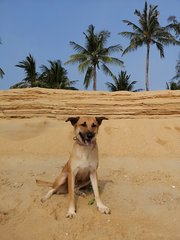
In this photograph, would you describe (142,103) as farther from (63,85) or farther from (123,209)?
(63,85)

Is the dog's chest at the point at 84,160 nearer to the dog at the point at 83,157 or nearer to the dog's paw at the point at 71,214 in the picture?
the dog at the point at 83,157

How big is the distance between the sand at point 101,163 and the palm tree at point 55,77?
18.4 metres

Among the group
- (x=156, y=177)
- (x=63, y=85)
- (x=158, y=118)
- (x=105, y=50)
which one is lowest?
(x=156, y=177)

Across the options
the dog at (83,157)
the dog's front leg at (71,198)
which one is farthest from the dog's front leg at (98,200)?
the dog's front leg at (71,198)

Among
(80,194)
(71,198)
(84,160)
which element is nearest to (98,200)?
(71,198)

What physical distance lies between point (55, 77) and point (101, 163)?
25136mm

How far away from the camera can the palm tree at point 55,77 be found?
33781 millimetres

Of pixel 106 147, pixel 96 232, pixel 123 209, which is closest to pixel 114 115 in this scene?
pixel 106 147

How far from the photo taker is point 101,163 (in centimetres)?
970

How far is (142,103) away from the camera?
14.4m

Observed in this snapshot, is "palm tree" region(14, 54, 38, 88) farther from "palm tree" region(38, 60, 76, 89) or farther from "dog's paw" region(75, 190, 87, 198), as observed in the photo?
"dog's paw" region(75, 190, 87, 198)

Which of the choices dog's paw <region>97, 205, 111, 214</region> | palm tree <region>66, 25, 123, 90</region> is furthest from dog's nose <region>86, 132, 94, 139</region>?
palm tree <region>66, 25, 123, 90</region>

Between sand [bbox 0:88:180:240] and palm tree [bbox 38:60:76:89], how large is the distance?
60.2 feet

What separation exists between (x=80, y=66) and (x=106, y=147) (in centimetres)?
2010
